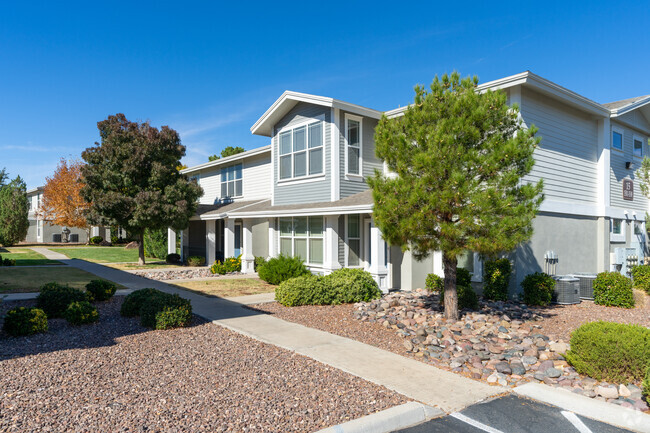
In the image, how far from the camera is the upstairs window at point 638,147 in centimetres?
1692

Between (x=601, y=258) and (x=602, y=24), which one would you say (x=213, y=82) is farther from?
(x=601, y=258)

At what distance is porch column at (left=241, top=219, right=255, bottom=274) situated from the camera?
737 inches

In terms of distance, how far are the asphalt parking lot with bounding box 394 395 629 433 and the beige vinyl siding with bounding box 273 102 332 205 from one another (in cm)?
1060

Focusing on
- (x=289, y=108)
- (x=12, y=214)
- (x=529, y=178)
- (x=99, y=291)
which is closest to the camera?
(x=99, y=291)

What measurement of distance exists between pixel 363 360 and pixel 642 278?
1246cm

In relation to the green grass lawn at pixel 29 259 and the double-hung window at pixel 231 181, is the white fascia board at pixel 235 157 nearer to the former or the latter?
the double-hung window at pixel 231 181

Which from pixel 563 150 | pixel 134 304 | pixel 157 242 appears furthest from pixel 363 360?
pixel 157 242

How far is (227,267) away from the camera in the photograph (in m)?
18.8

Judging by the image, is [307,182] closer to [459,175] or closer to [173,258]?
[459,175]

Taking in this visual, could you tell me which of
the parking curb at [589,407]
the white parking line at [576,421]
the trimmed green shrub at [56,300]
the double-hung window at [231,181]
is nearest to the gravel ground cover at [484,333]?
the parking curb at [589,407]

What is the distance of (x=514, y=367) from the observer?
21.4 feet

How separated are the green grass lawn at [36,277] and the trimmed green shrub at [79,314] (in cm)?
554

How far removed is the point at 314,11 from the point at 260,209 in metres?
8.31

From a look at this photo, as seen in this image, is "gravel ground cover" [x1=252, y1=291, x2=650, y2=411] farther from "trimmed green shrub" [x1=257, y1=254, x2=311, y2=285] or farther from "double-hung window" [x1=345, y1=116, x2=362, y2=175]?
"double-hung window" [x1=345, y1=116, x2=362, y2=175]
